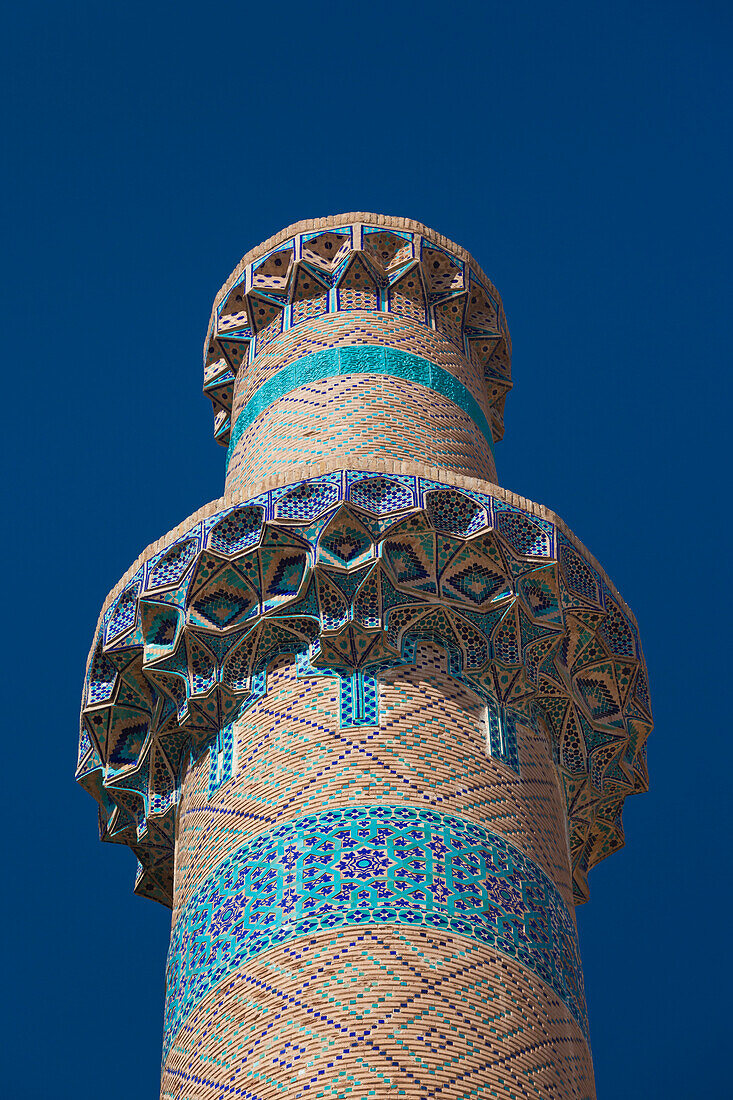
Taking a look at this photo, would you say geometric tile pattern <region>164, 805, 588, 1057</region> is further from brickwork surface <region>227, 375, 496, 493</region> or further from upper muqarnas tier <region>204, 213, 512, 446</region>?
upper muqarnas tier <region>204, 213, 512, 446</region>

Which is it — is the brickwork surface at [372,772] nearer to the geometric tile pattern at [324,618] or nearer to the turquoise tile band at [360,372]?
the geometric tile pattern at [324,618]

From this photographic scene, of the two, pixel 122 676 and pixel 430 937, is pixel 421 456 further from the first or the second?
pixel 430 937

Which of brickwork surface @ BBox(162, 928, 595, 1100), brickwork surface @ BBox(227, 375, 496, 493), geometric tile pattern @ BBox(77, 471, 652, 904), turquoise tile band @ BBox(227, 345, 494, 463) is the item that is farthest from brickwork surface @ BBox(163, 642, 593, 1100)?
turquoise tile band @ BBox(227, 345, 494, 463)

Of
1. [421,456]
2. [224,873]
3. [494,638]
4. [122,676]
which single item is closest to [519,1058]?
[224,873]

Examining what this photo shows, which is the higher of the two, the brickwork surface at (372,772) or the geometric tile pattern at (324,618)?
the geometric tile pattern at (324,618)

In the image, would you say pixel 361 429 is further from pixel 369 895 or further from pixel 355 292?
pixel 369 895

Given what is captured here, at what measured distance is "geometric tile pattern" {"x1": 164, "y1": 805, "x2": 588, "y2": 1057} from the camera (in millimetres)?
5133

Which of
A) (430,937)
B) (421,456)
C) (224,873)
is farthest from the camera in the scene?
(421,456)

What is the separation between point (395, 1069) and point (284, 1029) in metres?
0.40

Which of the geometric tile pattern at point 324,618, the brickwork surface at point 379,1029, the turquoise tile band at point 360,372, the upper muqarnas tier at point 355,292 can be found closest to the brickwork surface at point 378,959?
the brickwork surface at point 379,1029

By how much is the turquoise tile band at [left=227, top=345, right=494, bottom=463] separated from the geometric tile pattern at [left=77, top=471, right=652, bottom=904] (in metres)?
1.24

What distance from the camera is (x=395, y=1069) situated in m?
4.68

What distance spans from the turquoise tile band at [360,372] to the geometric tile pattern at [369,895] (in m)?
2.60

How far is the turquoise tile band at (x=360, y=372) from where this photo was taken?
7340 mm
